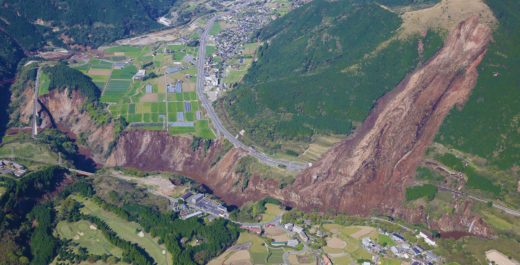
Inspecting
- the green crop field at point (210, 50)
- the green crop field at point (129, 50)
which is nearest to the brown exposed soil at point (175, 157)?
the green crop field at point (129, 50)

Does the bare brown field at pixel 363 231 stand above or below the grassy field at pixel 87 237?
above

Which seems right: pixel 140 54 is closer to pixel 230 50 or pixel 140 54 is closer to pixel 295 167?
pixel 230 50

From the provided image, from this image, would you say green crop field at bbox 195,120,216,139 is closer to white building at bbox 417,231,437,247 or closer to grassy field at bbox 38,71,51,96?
grassy field at bbox 38,71,51,96

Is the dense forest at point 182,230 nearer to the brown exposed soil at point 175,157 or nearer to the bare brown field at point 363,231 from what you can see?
the brown exposed soil at point 175,157

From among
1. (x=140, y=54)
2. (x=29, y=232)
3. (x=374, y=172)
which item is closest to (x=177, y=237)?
(x=29, y=232)

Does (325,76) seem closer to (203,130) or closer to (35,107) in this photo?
(203,130)

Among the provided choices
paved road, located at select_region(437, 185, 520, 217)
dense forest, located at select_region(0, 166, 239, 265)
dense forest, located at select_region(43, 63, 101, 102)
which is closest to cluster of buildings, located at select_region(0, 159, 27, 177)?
dense forest, located at select_region(0, 166, 239, 265)
